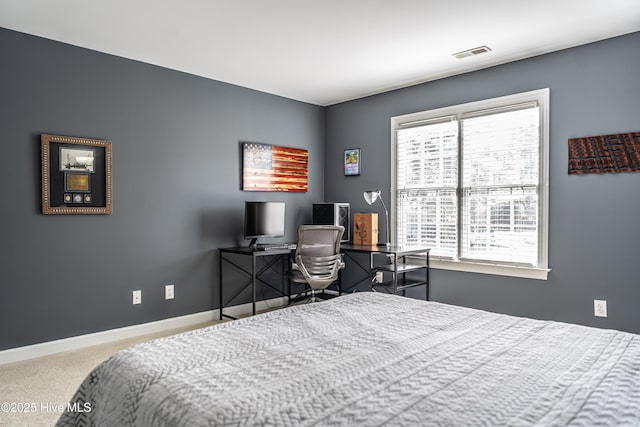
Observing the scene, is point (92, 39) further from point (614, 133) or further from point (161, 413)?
point (614, 133)

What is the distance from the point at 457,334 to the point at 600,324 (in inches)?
91.2

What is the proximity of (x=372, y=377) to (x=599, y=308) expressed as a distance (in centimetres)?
290

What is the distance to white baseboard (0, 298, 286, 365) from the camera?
3.16m

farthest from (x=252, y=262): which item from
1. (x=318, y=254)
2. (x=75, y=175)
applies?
(x=75, y=175)

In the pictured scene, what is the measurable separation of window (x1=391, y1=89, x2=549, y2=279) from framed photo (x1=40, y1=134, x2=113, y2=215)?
2919 mm

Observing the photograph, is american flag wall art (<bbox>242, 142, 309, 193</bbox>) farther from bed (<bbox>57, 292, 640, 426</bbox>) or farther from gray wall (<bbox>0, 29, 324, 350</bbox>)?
bed (<bbox>57, 292, 640, 426</bbox>)

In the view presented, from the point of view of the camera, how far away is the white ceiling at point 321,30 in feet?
9.08

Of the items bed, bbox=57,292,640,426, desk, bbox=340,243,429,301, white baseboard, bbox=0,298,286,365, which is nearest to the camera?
bed, bbox=57,292,640,426

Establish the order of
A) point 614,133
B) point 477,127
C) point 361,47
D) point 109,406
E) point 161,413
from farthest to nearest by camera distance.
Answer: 1. point 477,127
2. point 361,47
3. point 614,133
4. point 109,406
5. point 161,413

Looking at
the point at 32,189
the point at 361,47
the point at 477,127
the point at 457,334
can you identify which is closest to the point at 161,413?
the point at 457,334

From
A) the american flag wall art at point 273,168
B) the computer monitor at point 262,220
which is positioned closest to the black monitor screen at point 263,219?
the computer monitor at point 262,220

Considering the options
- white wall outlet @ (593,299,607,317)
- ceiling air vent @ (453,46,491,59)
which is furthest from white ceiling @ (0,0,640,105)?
white wall outlet @ (593,299,607,317)

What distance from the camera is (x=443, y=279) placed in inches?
167

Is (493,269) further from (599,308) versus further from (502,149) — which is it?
(502,149)
